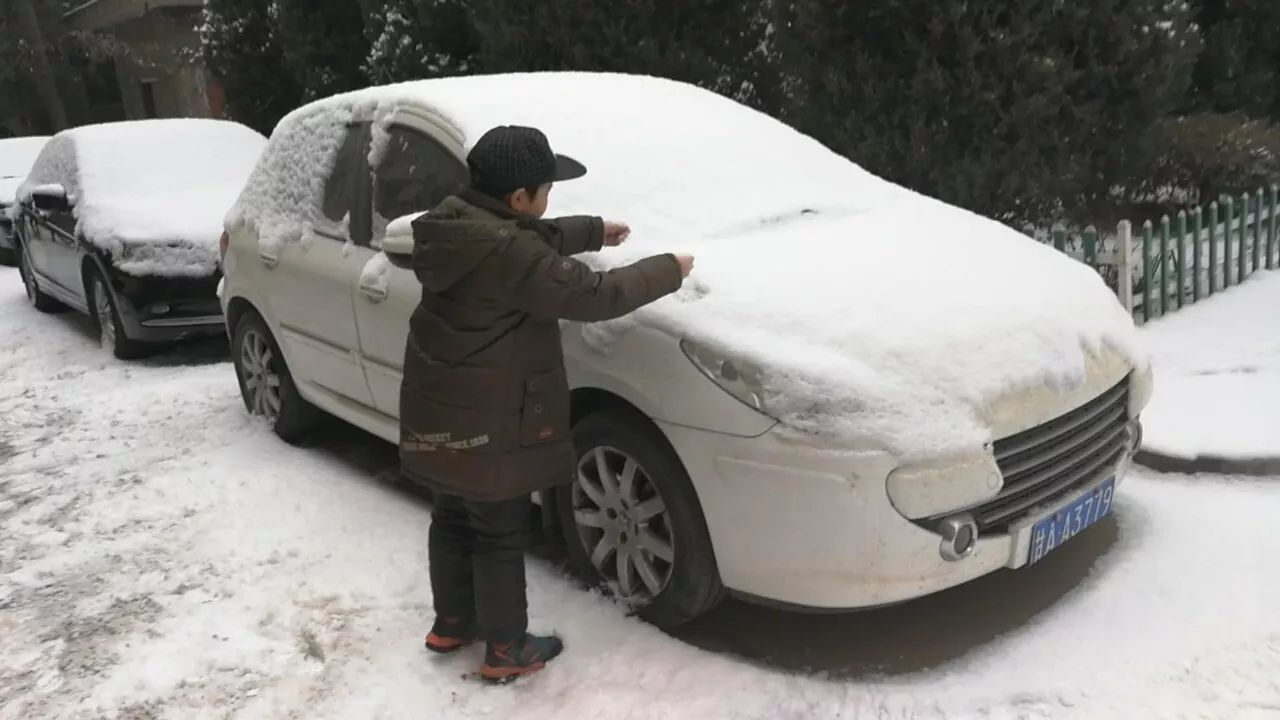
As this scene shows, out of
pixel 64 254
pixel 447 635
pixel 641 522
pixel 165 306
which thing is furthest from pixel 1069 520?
pixel 64 254

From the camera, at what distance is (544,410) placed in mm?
3102

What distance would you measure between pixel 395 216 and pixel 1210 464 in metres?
3.49

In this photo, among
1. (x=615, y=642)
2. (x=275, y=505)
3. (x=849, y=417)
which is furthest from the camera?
(x=275, y=505)

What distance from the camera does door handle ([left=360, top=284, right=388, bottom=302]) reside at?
4.20 m

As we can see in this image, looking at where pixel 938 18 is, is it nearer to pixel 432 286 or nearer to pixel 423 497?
pixel 423 497

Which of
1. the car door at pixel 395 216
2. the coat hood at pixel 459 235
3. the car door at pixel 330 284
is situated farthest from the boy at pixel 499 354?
the car door at pixel 330 284

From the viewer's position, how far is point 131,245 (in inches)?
289

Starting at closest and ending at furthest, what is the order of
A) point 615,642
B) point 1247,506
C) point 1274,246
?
1. point 615,642
2. point 1247,506
3. point 1274,246

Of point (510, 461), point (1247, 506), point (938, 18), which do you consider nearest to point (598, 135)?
point (510, 461)

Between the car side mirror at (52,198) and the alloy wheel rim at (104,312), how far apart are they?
0.68 m

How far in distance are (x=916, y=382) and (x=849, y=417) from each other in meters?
0.25

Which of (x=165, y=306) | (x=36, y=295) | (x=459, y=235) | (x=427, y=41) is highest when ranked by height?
(x=427, y=41)

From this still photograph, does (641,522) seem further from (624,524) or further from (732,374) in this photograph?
(732,374)

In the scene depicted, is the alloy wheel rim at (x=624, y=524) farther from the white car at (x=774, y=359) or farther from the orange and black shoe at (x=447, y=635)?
the orange and black shoe at (x=447, y=635)
